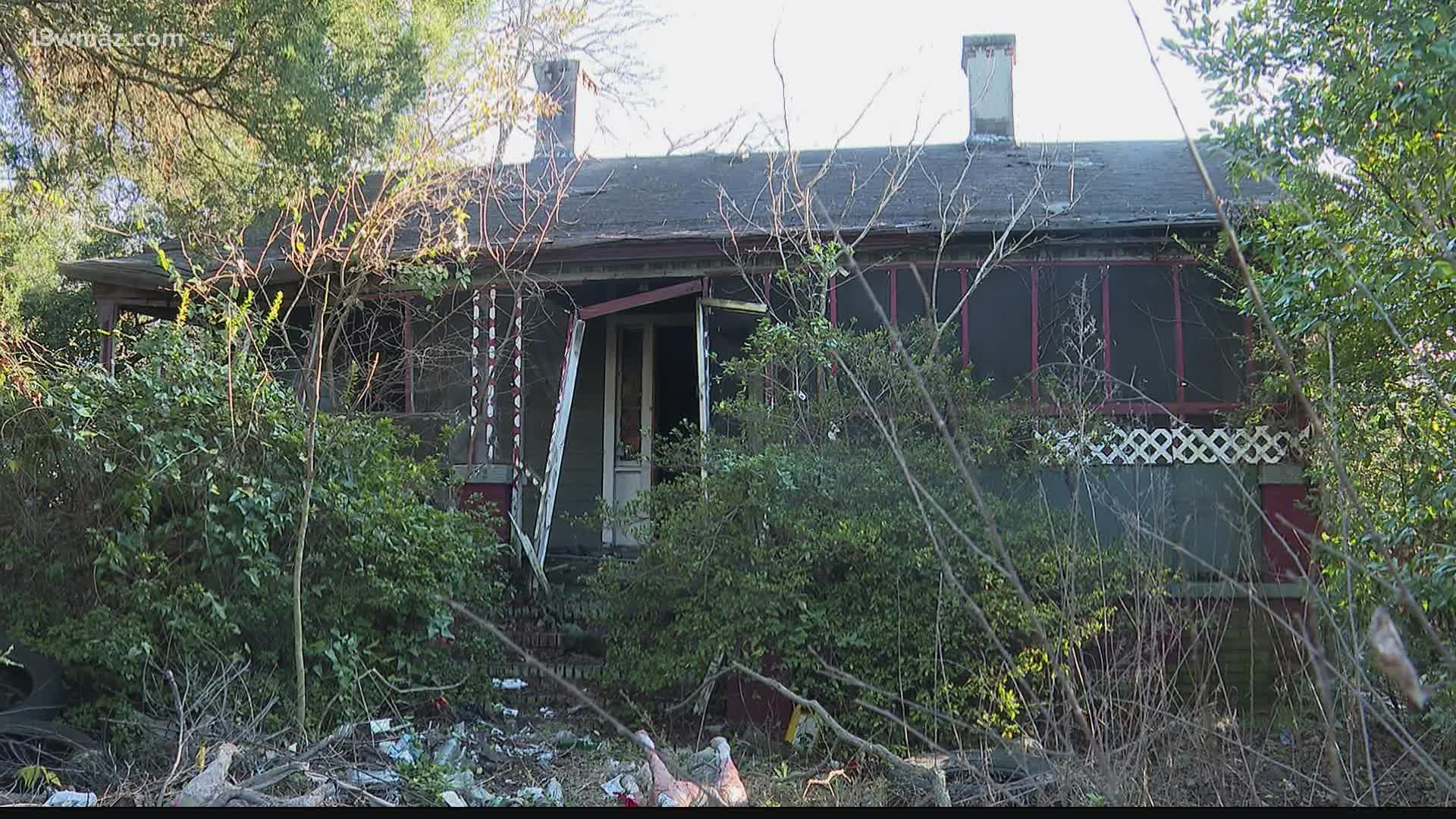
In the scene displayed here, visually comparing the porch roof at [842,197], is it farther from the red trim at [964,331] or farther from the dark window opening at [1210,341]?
the dark window opening at [1210,341]

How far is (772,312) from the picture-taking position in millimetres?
9484

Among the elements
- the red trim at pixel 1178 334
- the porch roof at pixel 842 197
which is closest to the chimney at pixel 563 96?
the porch roof at pixel 842 197

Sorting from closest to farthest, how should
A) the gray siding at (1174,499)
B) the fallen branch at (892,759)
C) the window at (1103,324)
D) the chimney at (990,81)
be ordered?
1. the fallen branch at (892,759)
2. the gray siding at (1174,499)
3. the window at (1103,324)
4. the chimney at (990,81)

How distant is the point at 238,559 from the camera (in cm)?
621

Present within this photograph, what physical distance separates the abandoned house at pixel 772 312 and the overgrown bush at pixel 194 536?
174 cm

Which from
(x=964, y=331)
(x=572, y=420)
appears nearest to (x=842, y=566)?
(x=964, y=331)

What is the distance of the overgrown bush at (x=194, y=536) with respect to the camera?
19.7 feet

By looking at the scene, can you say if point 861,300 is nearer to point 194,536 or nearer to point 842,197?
point 842,197

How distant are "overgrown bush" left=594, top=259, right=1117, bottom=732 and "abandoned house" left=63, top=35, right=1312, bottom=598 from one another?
119 centimetres

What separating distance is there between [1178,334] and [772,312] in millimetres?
3317

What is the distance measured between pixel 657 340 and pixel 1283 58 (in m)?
6.76

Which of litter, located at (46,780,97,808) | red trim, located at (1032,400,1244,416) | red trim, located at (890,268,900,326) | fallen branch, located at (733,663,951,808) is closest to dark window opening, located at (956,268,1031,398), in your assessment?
red trim, located at (890,268,900,326)

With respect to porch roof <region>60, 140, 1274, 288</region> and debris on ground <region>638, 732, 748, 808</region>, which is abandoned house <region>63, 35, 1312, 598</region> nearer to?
porch roof <region>60, 140, 1274, 288</region>

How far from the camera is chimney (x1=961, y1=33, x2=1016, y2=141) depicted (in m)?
13.6
